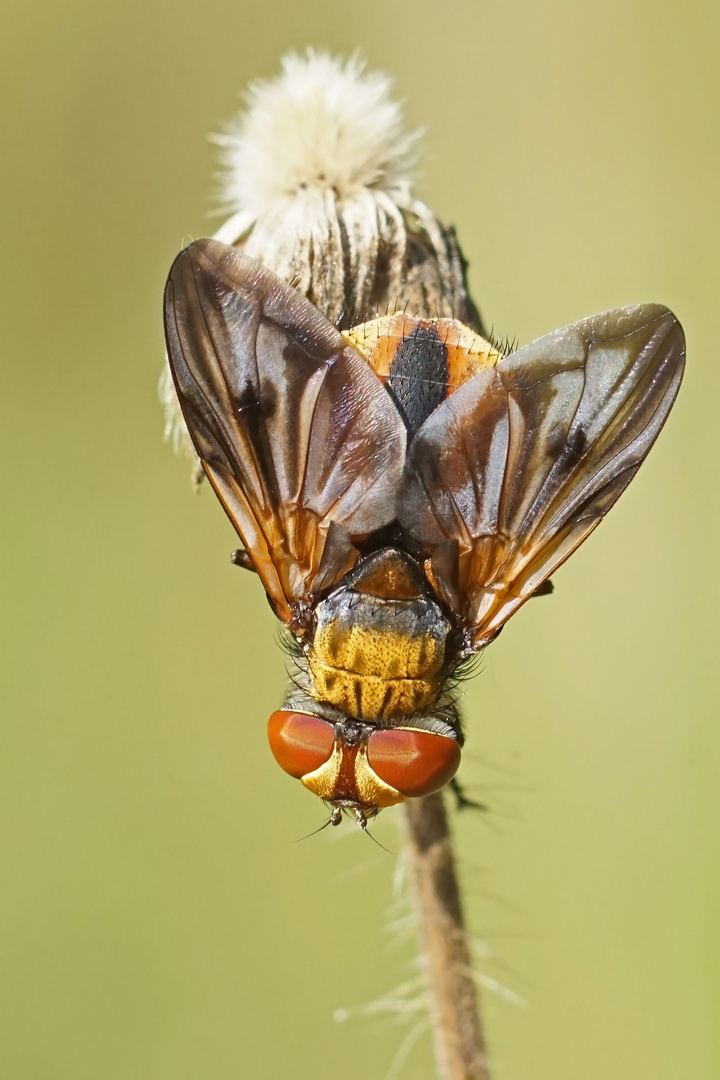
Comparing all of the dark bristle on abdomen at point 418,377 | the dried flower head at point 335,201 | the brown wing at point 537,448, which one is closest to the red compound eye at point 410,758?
the brown wing at point 537,448

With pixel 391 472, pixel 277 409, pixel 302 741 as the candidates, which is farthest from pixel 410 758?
pixel 277 409

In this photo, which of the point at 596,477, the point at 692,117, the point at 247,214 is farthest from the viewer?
the point at 692,117

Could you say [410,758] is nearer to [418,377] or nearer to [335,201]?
[418,377]

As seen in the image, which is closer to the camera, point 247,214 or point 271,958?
point 247,214

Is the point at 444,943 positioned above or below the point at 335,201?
below

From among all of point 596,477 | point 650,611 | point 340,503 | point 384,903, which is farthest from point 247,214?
point 384,903

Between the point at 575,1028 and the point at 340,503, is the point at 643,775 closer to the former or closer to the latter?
the point at 575,1028
